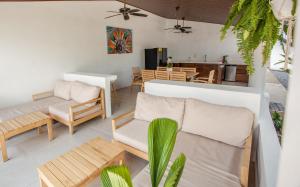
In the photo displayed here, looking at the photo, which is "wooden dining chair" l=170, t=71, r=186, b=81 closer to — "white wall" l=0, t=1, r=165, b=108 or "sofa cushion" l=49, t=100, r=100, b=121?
"sofa cushion" l=49, t=100, r=100, b=121

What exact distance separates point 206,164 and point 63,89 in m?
3.38

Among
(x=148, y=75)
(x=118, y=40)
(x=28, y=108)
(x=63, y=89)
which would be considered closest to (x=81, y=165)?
(x=28, y=108)

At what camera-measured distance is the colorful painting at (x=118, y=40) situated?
552 cm

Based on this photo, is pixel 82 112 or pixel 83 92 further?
pixel 83 92

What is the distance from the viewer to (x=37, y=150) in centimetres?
261

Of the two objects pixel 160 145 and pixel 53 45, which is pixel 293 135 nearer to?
pixel 160 145

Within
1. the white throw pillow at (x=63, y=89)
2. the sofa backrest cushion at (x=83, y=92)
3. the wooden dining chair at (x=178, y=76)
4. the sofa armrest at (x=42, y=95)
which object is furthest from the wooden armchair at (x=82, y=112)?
the wooden dining chair at (x=178, y=76)

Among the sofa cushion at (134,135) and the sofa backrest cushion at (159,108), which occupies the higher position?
the sofa backrest cushion at (159,108)

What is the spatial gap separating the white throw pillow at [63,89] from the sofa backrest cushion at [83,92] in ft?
0.36

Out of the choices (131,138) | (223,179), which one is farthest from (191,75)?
(223,179)

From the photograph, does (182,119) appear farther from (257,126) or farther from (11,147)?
(11,147)

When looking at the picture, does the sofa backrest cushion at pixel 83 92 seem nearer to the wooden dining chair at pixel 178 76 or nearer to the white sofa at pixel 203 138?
the white sofa at pixel 203 138

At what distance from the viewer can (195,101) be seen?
220 centimetres

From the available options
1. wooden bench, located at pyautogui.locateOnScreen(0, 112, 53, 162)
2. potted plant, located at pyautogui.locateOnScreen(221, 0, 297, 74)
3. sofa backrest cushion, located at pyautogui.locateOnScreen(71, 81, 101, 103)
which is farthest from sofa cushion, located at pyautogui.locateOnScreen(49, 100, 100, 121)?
potted plant, located at pyautogui.locateOnScreen(221, 0, 297, 74)
